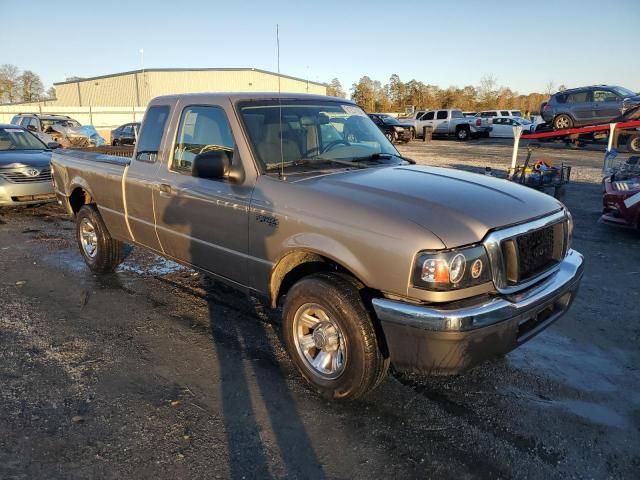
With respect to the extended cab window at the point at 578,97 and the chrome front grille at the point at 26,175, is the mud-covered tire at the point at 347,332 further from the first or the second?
the extended cab window at the point at 578,97

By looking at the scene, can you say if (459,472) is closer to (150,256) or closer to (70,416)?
(70,416)

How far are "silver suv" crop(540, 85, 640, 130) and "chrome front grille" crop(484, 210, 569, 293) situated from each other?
19.4m

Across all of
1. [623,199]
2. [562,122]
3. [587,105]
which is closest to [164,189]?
[623,199]

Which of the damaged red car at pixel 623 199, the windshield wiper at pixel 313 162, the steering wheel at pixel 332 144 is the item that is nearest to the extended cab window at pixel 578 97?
the damaged red car at pixel 623 199

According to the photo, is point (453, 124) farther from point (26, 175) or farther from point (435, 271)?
point (435, 271)

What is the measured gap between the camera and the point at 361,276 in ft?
9.25

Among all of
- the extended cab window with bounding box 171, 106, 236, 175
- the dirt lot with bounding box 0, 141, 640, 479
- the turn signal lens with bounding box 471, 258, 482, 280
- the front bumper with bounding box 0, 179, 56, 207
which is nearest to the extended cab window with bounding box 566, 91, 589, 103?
the dirt lot with bounding box 0, 141, 640, 479

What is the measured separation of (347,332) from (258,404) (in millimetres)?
786

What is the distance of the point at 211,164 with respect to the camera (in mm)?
3412

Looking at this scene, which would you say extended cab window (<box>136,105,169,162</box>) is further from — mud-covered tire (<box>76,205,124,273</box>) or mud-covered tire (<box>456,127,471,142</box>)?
mud-covered tire (<box>456,127,471,142</box>)

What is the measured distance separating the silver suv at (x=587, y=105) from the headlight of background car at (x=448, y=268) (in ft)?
66.6

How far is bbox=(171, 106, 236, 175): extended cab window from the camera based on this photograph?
3.83 m

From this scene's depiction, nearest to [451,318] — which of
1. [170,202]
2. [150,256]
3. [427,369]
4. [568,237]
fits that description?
[427,369]

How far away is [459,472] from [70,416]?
2352mm
